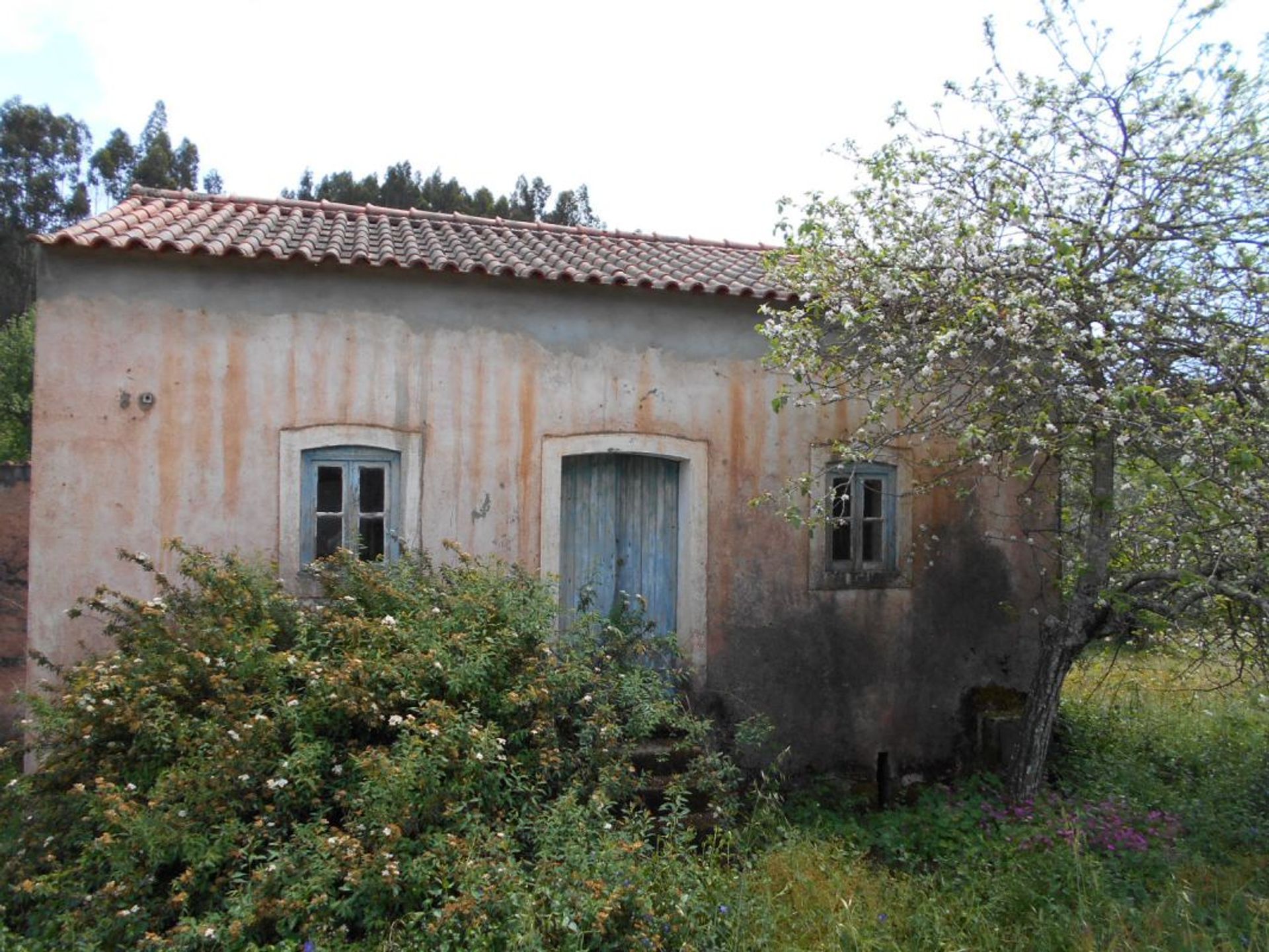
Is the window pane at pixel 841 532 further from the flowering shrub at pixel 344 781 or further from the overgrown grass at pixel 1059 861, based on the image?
the flowering shrub at pixel 344 781

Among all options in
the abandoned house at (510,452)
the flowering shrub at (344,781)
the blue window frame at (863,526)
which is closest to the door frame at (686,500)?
the abandoned house at (510,452)

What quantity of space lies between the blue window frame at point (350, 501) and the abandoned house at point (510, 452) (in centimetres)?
2

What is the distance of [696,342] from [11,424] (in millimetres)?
14771

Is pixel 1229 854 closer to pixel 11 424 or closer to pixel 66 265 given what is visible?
pixel 66 265

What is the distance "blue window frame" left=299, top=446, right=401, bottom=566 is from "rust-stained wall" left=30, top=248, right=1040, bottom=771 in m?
0.21

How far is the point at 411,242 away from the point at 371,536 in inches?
93.8

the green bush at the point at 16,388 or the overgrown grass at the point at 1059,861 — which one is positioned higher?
the green bush at the point at 16,388

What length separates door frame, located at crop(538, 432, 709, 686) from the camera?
7250 mm

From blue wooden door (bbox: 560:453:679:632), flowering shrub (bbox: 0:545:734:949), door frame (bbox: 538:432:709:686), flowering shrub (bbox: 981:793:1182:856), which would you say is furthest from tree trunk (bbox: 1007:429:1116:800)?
blue wooden door (bbox: 560:453:679:632)

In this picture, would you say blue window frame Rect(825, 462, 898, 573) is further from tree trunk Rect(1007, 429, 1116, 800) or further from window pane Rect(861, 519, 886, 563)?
tree trunk Rect(1007, 429, 1116, 800)

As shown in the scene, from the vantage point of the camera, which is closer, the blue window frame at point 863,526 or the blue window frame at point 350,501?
the blue window frame at point 350,501

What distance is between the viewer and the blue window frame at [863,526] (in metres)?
7.84

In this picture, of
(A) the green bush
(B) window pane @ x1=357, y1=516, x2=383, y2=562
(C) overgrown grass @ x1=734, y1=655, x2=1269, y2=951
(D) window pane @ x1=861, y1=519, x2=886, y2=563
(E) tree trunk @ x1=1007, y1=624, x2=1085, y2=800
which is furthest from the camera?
(A) the green bush

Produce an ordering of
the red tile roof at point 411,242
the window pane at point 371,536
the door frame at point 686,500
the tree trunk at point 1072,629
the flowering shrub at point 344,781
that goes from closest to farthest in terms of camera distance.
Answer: the flowering shrub at point 344,781
the tree trunk at point 1072,629
the red tile roof at point 411,242
the window pane at point 371,536
the door frame at point 686,500
